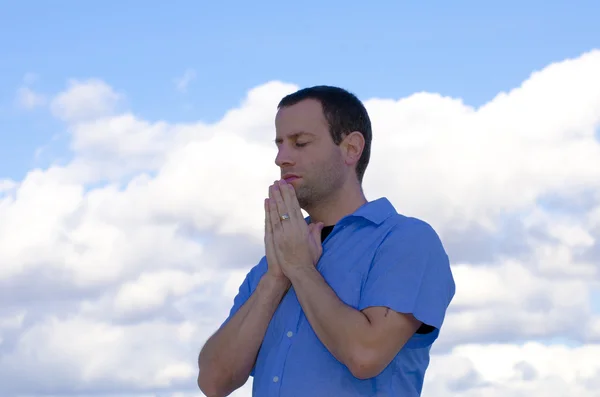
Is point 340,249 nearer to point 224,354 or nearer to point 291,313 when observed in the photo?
point 291,313

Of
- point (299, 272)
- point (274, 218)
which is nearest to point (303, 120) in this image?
point (274, 218)

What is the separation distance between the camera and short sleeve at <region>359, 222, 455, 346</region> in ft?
17.7

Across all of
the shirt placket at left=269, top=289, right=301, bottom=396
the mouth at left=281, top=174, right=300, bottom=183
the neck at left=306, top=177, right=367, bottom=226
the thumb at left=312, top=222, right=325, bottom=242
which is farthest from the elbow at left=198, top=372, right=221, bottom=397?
the mouth at left=281, top=174, right=300, bottom=183

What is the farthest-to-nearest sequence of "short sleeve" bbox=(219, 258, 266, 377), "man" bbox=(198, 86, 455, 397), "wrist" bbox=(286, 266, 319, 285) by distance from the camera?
"short sleeve" bbox=(219, 258, 266, 377) < "wrist" bbox=(286, 266, 319, 285) < "man" bbox=(198, 86, 455, 397)

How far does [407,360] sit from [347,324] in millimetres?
645

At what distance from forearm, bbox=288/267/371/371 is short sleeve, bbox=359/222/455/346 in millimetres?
202

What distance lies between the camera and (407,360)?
18.7 feet

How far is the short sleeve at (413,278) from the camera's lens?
539 cm

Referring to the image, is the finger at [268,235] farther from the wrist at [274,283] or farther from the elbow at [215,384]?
the elbow at [215,384]

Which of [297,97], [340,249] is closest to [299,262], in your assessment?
[340,249]

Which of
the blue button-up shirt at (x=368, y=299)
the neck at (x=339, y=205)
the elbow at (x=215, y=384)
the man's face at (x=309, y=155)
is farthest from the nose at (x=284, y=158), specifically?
the elbow at (x=215, y=384)

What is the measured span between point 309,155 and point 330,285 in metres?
0.93

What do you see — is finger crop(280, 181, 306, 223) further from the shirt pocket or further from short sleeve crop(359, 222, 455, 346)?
short sleeve crop(359, 222, 455, 346)

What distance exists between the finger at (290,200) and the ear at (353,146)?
1.57 ft
